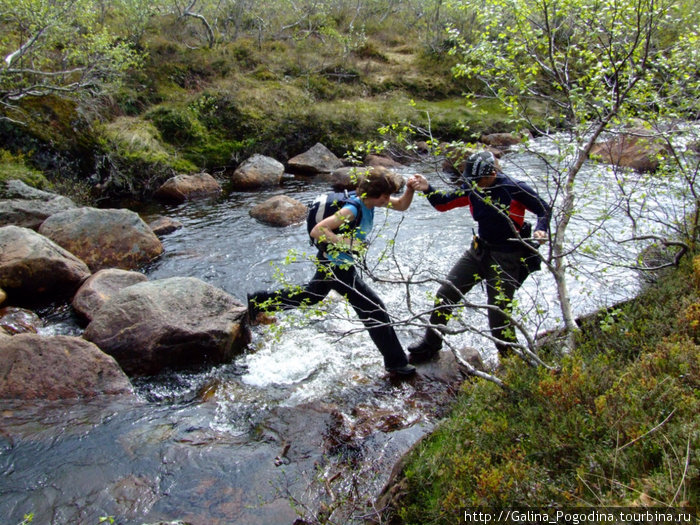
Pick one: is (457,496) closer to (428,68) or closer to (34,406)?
(34,406)

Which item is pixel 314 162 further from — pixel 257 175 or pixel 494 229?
pixel 494 229

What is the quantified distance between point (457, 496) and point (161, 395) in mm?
3698

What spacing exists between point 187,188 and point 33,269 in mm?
7138

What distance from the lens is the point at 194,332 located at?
17.8ft

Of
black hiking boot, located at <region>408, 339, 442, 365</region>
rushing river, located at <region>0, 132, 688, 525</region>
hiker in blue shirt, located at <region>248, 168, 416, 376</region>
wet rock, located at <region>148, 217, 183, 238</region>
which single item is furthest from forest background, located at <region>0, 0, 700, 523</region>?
wet rock, located at <region>148, 217, 183, 238</region>

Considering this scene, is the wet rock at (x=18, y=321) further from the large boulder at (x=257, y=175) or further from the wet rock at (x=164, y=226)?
the large boulder at (x=257, y=175)

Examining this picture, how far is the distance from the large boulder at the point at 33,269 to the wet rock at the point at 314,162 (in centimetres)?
1043

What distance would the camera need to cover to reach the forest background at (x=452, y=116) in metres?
2.57

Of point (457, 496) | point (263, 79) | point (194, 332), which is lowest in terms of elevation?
point (194, 332)

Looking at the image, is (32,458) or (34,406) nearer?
(32,458)

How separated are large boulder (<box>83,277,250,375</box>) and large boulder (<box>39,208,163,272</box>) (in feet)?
10.5

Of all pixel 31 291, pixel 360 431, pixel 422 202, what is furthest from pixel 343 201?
pixel 422 202

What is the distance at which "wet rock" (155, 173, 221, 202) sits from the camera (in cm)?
1326

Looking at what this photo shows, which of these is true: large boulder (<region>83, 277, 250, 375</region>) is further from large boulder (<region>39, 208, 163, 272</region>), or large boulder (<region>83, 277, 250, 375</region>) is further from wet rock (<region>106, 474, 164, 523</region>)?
large boulder (<region>39, 208, 163, 272</region>)
